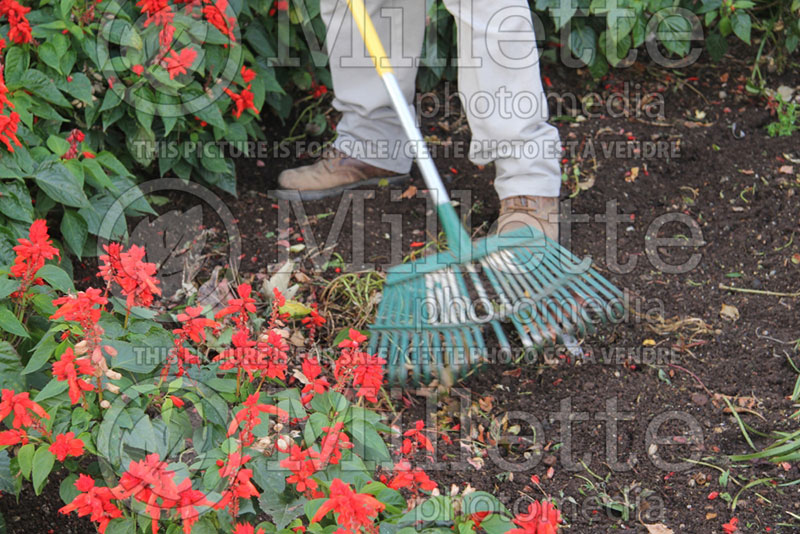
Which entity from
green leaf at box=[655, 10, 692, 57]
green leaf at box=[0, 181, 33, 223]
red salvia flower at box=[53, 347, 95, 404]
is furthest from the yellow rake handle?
red salvia flower at box=[53, 347, 95, 404]

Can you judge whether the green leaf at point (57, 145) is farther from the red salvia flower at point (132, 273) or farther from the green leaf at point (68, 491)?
the green leaf at point (68, 491)

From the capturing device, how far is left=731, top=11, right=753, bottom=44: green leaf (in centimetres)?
318

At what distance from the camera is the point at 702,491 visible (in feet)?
6.77

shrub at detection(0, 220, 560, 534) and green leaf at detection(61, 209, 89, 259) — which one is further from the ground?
green leaf at detection(61, 209, 89, 259)

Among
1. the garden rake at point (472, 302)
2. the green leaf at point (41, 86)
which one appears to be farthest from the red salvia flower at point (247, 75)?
the garden rake at point (472, 302)

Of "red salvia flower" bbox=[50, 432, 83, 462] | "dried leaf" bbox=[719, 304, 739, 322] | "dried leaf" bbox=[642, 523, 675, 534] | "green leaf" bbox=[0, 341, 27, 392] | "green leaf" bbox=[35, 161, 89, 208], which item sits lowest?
"dried leaf" bbox=[642, 523, 675, 534]

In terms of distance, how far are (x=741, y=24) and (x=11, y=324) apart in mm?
2659

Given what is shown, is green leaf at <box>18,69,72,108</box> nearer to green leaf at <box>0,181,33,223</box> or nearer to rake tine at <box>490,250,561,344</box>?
green leaf at <box>0,181,33,223</box>

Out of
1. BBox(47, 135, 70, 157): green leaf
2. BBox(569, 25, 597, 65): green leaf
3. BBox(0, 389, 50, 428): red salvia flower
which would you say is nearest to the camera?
BBox(0, 389, 50, 428): red salvia flower

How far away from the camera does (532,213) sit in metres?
2.74

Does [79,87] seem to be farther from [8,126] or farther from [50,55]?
[8,126]

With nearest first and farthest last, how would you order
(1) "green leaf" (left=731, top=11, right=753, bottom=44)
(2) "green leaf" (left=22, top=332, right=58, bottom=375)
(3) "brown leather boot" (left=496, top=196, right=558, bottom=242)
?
(2) "green leaf" (left=22, top=332, right=58, bottom=375) → (3) "brown leather boot" (left=496, top=196, right=558, bottom=242) → (1) "green leaf" (left=731, top=11, right=753, bottom=44)

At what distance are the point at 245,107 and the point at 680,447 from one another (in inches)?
69.5

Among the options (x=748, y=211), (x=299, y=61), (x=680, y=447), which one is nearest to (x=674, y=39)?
(x=748, y=211)
